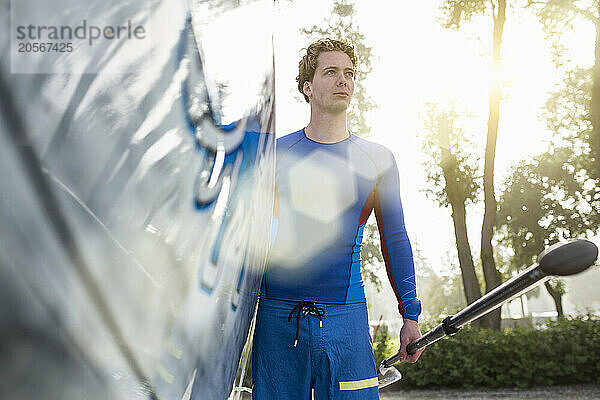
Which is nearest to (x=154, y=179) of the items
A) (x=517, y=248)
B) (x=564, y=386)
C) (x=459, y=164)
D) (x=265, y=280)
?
(x=265, y=280)

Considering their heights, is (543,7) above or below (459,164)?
above

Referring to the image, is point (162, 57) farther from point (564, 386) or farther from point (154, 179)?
point (564, 386)

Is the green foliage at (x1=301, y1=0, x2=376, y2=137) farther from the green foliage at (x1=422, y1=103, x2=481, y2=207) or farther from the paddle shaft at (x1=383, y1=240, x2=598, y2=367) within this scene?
the paddle shaft at (x1=383, y1=240, x2=598, y2=367)

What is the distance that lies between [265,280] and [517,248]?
85.0ft

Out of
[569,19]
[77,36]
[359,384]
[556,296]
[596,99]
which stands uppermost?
[569,19]

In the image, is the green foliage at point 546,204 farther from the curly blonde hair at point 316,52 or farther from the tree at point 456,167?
the curly blonde hair at point 316,52

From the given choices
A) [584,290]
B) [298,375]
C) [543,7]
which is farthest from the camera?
[584,290]

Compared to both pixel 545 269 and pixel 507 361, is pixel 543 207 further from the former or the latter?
pixel 545 269

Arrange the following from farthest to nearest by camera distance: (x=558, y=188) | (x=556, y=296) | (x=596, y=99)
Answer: (x=556, y=296) < (x=558, y=188) < (x=596, y=99)

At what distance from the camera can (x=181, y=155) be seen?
3.08 ft

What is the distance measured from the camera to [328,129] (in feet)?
8.07

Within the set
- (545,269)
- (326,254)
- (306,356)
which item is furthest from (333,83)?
(545,269)

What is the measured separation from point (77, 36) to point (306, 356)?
1.59 meters

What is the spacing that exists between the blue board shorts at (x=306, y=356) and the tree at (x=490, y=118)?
12416mm
